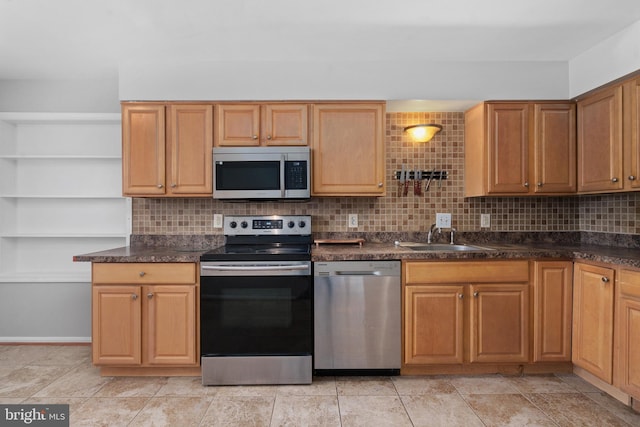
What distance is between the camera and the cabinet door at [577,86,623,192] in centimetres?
Answer: 242

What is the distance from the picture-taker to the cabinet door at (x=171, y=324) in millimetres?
2436

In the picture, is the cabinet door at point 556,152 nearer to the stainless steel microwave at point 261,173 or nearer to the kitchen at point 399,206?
the kitchen at point 399,206

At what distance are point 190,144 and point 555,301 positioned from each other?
2.85 m

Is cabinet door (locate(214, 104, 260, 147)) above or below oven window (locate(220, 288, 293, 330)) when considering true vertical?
above

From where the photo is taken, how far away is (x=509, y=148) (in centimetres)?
276

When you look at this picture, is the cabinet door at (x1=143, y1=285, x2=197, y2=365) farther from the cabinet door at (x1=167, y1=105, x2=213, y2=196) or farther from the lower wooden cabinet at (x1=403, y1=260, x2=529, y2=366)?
the lower wooden cabinet at (x1=403, y1=260, x2=529, y2=366)

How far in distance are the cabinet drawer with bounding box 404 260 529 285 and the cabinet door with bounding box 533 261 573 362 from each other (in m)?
0.11

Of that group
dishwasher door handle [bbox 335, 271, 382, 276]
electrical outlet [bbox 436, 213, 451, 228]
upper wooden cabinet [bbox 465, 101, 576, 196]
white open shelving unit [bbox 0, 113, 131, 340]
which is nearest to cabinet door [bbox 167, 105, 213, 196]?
white open shelving unit [bbox 0, 113, 131, 340]

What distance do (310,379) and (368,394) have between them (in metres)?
0.39

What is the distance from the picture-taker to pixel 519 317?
2.48m

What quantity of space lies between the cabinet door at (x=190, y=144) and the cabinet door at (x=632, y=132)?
286 cm

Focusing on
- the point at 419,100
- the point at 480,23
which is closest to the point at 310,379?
the point at 419,100

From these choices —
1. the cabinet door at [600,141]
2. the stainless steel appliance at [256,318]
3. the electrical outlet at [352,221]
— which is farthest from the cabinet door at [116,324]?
the cabinet door at [600,141]

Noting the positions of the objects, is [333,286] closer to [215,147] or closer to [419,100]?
[215,147]
